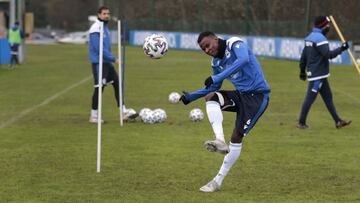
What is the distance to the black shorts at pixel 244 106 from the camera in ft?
27.2

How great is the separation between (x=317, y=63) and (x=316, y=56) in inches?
5.3

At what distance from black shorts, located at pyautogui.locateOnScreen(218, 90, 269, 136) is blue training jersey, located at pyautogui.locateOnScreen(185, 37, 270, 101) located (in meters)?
0.08

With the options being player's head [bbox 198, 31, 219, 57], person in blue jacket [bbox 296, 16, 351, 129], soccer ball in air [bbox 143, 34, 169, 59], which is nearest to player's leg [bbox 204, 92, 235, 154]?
player's head [bbox 198, 31, 219, 57]

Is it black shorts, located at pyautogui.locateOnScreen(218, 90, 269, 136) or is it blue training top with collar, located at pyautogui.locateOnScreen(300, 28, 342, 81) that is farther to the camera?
blue training top with collar, located at pyautogui.locateOnScreen(300, 28, 342, 81)

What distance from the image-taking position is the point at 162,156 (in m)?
Answer: 10.8

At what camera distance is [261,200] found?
7934 mm

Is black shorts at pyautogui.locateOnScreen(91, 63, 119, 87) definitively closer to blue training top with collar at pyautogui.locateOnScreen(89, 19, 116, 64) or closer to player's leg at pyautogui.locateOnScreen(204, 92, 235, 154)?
blue training top with collar at pyautogui.locateOnScreen(89, 19, 116, 64)

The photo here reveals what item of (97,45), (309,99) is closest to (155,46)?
(97,45)

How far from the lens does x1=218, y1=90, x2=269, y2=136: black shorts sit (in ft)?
27.2

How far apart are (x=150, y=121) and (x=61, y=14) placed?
10026cm

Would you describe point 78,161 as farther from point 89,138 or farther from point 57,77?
point 57,77

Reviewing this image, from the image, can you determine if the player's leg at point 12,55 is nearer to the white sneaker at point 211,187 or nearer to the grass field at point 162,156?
the grass field at point 162,156

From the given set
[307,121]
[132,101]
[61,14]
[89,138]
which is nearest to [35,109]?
[132,101]

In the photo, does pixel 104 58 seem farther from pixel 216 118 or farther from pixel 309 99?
pixel 216 118
